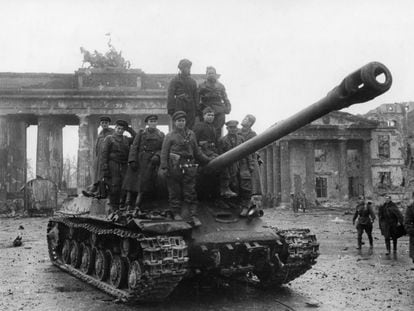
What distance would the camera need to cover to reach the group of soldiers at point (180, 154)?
7898 millimetres

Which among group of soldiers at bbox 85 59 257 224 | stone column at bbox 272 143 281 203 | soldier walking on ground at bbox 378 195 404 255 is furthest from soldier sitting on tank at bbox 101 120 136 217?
stone column at bbox 272 143 281 203

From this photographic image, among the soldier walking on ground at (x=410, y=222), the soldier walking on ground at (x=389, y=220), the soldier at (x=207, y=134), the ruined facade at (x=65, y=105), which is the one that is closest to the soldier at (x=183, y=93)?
the soldier at (x=207, y=134)

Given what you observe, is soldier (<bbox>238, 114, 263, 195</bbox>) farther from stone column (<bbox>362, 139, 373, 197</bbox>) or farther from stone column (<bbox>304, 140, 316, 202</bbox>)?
stone column (<bbox>362, 139, 373, 197</bbox>)

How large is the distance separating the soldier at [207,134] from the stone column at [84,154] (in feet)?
86.5

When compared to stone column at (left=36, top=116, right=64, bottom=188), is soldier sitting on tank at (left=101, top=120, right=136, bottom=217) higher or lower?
lower

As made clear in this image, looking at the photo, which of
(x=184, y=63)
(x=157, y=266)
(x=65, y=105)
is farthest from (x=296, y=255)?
(x=65, y=105)

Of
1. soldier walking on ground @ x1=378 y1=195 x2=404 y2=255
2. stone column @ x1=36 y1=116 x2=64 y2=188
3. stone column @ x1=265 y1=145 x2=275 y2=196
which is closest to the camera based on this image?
soldier walking on ground @ x1=378 y1=195 x2=404 y2=255

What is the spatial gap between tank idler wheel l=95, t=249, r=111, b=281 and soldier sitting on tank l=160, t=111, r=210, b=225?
178 centimetres

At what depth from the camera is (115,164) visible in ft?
30.0

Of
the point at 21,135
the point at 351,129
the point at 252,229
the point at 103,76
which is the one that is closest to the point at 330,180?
the point at 351,129

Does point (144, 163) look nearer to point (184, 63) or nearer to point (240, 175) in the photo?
point (240, 175)

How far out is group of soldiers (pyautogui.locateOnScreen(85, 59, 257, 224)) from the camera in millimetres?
7898

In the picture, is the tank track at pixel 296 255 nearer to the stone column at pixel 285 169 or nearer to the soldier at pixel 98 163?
the soldier at pixel 98 163

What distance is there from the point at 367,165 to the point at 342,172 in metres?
2.64
